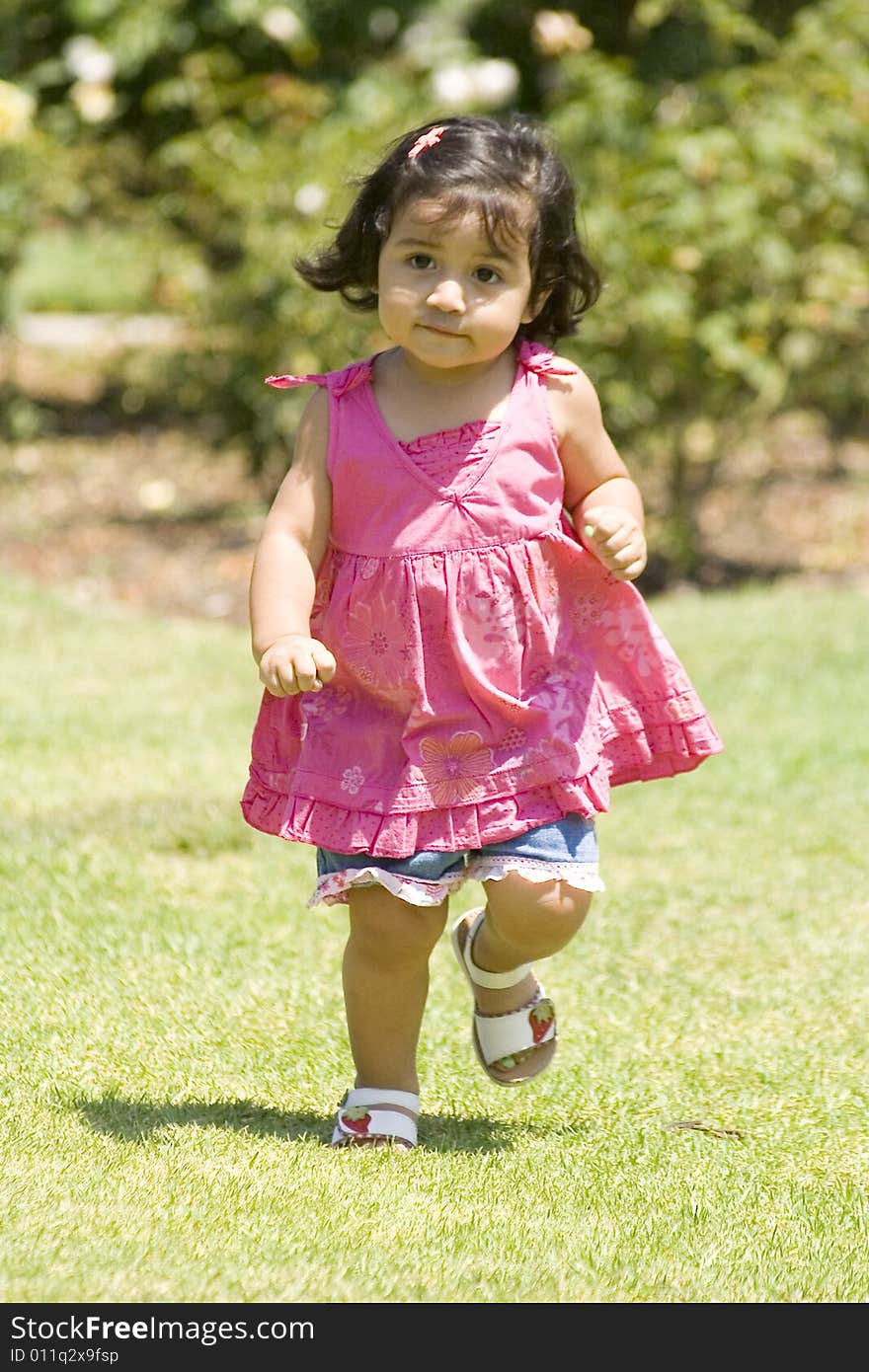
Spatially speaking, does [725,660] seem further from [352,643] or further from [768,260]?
[352,643]

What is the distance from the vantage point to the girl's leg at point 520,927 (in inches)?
112

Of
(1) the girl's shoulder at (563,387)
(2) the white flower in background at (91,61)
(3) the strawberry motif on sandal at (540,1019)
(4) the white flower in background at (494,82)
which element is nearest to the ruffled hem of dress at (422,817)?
(3) the strawberry motif on sandal at (540,1019)

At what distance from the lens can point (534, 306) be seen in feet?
9.70

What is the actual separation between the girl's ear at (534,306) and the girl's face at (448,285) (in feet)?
0.40

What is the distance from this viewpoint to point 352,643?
9.27 feet

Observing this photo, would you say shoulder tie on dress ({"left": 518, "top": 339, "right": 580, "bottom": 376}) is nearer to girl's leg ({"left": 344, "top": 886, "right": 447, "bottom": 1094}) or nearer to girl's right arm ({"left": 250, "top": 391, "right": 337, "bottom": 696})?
girl's right arm ({"left": 250, "top": 391, "right": 337, "bottom": 696})

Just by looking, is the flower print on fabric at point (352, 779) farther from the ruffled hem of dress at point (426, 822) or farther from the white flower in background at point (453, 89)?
the white flower in background at point (453, 89)

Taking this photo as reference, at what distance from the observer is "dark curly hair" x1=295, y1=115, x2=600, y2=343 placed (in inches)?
109

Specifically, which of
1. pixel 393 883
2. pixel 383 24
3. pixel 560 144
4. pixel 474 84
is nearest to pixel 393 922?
pixel 393 883

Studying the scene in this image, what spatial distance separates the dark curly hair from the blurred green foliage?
3.28 meters

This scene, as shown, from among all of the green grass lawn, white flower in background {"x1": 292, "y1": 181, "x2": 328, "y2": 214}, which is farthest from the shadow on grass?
white flower in background {"x1": 292, "y1": 181, "x2": 328, "y2": 214}

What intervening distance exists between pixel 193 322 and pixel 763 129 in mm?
2458

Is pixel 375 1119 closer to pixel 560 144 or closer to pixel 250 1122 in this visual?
pixel 250 1122
